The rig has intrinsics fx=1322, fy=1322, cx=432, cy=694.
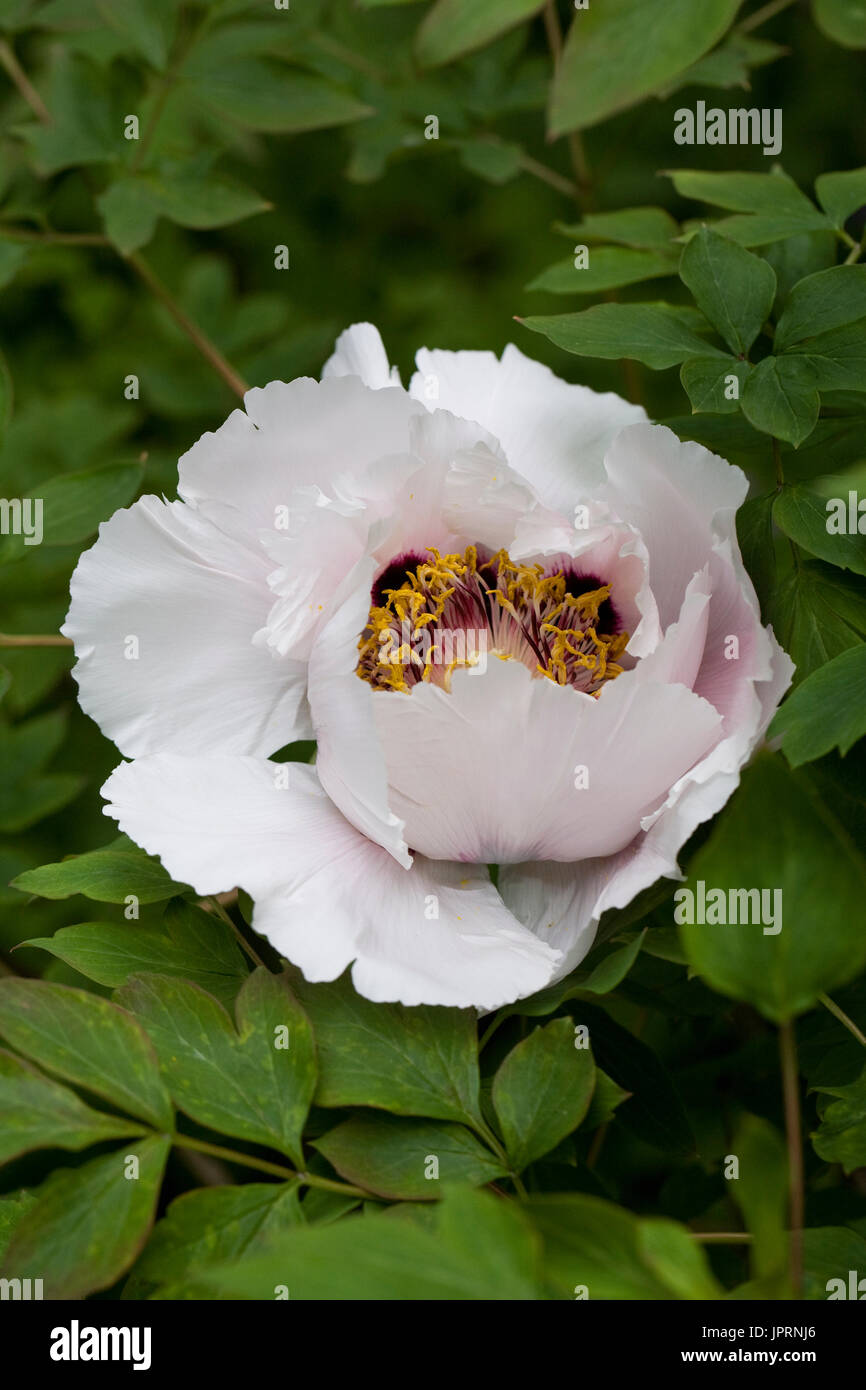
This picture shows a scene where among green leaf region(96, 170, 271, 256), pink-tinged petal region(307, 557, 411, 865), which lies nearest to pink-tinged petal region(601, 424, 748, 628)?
pink-tinged petal region(307, 557, 411, 865)

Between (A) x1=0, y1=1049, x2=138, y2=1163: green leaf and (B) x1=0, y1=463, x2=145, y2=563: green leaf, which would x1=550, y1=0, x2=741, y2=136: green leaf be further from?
(A) x1=0, y1=1049, x2=138, y2=1163: green leaf

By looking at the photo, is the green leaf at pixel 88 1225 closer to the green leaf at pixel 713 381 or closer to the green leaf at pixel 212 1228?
the green leaf at pixel 212 1228

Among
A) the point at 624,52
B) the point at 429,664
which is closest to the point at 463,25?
the point at 624,52

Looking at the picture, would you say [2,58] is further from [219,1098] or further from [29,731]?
[219,1098]

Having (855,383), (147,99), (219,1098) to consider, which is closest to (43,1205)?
(219,1098)

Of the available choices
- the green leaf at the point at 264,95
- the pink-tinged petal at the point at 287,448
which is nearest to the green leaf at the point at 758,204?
the pink-tinged petal at the point at 287,448

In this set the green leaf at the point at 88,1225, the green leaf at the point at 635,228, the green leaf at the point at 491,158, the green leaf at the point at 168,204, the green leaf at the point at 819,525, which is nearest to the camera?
the green leaf at the point at 88,1225
